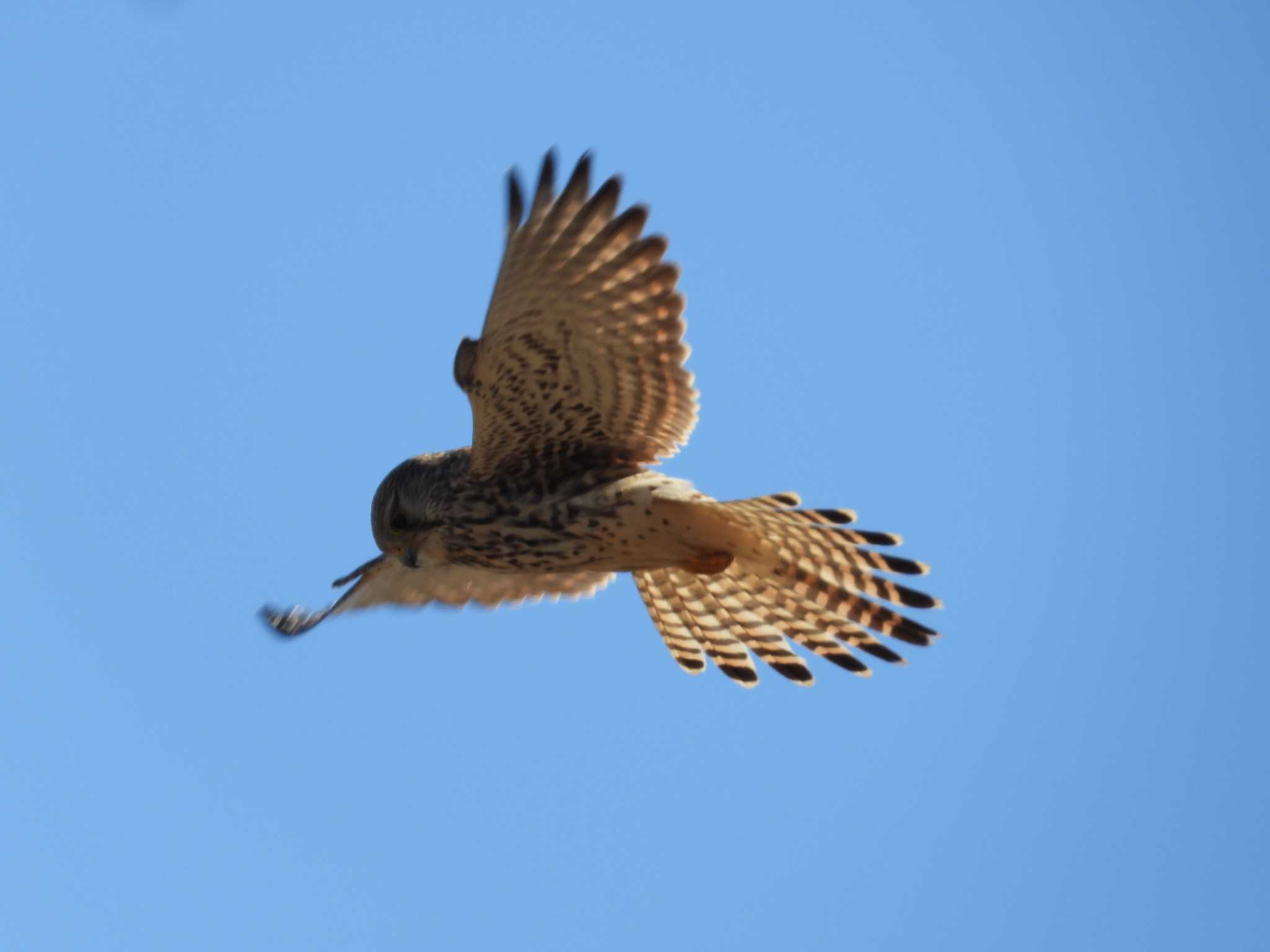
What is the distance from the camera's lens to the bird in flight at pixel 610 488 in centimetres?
638

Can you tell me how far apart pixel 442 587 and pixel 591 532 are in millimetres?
1531

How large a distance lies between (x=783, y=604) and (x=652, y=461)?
95cm

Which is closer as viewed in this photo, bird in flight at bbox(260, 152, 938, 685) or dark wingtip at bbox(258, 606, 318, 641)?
bird in flight at bbox(260, 152, 938, 685)

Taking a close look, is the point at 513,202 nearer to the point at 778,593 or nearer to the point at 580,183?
the point at 580,183

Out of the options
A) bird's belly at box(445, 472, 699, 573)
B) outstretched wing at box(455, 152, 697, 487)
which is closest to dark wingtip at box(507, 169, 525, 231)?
outstretched wing at box(455, 152, 697, 487)

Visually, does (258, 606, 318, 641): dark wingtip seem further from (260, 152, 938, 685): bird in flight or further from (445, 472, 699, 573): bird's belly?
(445, 472, 699, 573): bird's belly

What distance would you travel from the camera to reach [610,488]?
22.5 ft

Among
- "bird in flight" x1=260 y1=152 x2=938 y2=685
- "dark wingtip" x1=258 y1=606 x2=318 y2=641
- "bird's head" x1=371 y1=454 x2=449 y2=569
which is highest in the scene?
"bird in flight" x1=260 y1=152 x2=938 y2=685

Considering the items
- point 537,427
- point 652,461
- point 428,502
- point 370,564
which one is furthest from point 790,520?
point 370,564

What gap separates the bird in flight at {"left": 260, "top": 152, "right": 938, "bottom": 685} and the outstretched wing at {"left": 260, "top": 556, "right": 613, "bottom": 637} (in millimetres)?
316

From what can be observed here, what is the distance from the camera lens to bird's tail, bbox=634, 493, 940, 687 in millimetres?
6836

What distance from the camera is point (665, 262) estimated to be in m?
6.41

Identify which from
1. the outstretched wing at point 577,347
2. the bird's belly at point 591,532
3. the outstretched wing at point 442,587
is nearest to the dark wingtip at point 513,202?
the outstretched wing at point 577,347

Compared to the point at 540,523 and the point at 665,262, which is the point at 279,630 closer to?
the point at 540,523
